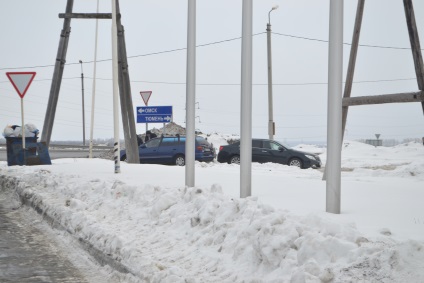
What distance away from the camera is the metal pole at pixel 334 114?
20.7ft

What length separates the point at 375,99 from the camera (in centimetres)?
1057

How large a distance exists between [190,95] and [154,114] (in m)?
16.0

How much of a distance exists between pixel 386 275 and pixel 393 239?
78 cm

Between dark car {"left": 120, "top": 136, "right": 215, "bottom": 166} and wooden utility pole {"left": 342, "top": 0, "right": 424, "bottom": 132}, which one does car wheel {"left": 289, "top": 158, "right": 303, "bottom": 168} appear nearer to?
dark car {"left": 120, "top": 136, "right": 215, "bottom": 166}

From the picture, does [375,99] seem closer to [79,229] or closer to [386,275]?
[79,229]

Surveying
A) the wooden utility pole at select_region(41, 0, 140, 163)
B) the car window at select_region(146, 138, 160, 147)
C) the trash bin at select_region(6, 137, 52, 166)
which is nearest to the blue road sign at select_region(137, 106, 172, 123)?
the car window at select_region(146, 138, 160, 147)

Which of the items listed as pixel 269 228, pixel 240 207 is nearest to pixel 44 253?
pixel 240 207

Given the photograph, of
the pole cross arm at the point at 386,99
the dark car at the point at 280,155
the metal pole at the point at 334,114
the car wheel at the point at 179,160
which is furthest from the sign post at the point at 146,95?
the metal pole at the point at 334,114

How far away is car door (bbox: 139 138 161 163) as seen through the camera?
2516 centimetres

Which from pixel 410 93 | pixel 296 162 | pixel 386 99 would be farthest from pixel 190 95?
pixel 296 162

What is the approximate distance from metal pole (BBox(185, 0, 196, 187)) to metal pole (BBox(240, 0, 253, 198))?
5.74 ft

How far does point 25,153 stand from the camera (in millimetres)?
20062

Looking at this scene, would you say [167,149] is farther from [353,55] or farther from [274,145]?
[353,55]

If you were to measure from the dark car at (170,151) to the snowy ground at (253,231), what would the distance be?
47.0ft
